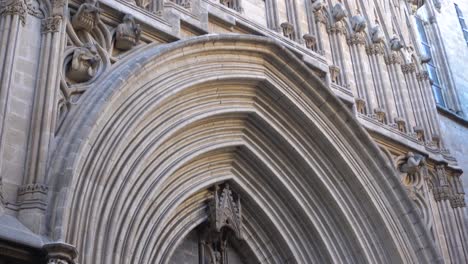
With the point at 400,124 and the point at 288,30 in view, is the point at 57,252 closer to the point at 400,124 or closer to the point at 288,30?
the point at 288,30

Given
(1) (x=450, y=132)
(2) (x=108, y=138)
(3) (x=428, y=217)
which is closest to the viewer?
(2) (x=108, y=138)

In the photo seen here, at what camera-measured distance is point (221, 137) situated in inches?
472

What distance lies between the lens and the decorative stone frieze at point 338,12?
566 inches

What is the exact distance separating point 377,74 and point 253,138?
3.21 meters

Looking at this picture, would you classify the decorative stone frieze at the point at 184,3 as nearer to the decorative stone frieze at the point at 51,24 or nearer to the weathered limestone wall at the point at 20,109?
the decorative stone frieze at the point at 51,24

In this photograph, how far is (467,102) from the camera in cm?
1817

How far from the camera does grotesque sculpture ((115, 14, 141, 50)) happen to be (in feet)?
34.4

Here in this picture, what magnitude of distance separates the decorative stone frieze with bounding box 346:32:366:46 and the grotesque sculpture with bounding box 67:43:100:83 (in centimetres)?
584

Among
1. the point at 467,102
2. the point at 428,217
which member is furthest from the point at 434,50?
the point at 428,217

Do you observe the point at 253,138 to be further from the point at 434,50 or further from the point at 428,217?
the point at 434,50

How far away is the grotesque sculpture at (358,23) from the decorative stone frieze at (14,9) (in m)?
6.86

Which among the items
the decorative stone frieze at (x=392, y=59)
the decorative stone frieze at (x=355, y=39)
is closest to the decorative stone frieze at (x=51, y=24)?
the decorative stone frieze at (x=355, y=39)

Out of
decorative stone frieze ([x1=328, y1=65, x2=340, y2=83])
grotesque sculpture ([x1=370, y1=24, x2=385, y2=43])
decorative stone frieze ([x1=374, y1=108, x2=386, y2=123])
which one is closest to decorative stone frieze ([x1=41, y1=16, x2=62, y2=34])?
decorative stone frieze ([x1=328, y1=65, x2=340, y2=83])

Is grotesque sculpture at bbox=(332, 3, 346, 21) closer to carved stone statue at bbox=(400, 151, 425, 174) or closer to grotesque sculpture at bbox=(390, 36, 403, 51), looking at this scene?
grotesque sculpture at bbox=(390, 36, 403, 51)
